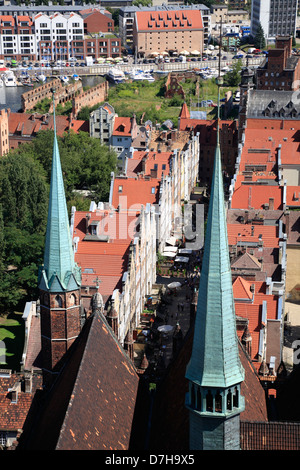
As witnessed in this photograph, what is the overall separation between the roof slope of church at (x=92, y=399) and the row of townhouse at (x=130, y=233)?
241 inches

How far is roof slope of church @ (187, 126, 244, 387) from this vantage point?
40.9m

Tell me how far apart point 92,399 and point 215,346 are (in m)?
9.81

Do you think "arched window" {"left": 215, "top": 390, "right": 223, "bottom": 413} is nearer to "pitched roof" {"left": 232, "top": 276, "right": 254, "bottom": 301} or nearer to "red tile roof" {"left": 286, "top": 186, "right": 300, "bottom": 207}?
"pitched roof" {"left": 232, "top": 276, "right": 254, "bottom": 301}

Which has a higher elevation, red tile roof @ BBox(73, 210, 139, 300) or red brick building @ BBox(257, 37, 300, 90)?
red brick building @ BBox(257, 37, 300, 90)

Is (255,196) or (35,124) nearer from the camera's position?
(255,196)

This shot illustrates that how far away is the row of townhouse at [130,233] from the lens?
282 feet

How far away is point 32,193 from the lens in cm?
11788

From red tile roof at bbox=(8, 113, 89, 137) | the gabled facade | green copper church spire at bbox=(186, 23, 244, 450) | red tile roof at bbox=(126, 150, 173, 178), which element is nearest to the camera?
green copper church spire at bbox=(186, 23, 244, 450)

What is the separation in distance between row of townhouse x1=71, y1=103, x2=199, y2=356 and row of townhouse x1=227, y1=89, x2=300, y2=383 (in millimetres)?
9415

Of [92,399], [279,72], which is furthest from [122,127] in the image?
[92,399]

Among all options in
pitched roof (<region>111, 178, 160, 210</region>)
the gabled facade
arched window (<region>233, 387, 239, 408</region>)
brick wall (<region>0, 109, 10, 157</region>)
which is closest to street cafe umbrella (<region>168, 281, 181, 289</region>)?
pitched roof (<region>111, 178, 160, 210</region>)

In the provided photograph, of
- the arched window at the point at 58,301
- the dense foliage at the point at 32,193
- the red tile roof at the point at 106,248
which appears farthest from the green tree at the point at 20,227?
the arched window at the point at 58,301

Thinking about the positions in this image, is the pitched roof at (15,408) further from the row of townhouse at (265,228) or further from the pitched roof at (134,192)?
the pitched roof at (134,192)

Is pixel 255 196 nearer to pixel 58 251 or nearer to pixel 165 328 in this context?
pixel 165 328
